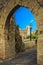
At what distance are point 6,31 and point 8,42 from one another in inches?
20.0

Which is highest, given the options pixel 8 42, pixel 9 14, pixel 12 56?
pixel 9 14

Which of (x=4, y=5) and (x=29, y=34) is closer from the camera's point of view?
(x=4, y=5)

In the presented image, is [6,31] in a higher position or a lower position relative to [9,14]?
lower

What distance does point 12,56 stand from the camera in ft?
34.3

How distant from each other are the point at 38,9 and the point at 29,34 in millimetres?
12247

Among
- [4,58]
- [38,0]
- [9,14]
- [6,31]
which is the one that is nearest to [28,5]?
[38,0]

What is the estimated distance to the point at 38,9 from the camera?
8.31 metres

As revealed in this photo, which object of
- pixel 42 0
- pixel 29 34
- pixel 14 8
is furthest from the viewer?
pixel 29 34

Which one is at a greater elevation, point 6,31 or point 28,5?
point 28,5

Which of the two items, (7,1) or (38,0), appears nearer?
(38,0)

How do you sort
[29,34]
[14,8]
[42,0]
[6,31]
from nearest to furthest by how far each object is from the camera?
[42,0]
[14,8]
[6,31]
[29,34]

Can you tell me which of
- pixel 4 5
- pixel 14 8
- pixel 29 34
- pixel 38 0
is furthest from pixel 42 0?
pixel 29 34

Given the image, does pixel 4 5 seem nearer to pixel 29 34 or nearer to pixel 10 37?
pixel 10 37

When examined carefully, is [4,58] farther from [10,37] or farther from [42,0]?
[42,0]
